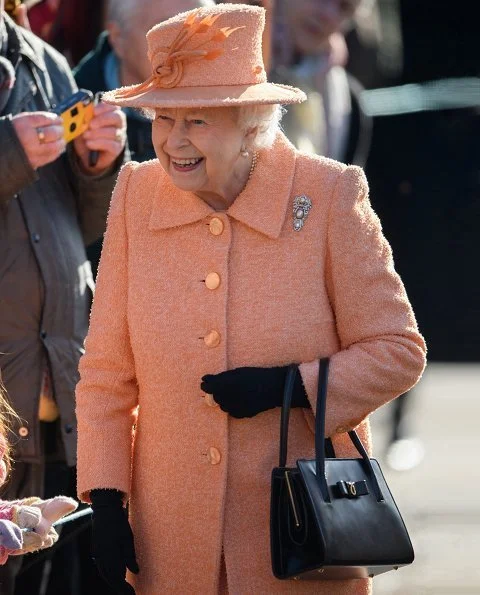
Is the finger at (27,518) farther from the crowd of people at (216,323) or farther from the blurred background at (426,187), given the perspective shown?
the blurred background at (426,187)

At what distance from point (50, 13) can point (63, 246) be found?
1.66 metres

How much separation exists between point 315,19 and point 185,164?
3.28 metres

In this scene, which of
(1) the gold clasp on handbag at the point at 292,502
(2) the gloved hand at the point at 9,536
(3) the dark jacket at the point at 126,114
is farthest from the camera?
(3) the dark jacket at the point at 126,114

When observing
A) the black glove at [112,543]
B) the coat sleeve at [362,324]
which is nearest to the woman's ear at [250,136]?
the coat sleeve at [362,324]

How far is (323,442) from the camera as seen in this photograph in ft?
12.2

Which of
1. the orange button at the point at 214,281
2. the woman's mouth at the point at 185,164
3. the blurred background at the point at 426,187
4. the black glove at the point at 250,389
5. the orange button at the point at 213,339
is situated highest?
the woman's mouth at the point at 185,164

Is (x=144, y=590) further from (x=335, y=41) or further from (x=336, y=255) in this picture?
(x=335, y=41)

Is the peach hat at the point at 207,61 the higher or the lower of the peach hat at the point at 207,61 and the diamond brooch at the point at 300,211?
the higher

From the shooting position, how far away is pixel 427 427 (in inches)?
372

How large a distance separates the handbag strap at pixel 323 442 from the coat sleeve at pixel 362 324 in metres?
0.02

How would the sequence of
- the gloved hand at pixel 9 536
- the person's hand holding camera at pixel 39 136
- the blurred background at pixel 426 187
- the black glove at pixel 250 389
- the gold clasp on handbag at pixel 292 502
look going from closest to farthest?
1. the gloved hand at pixel 9 536
2. the gold clasp on handbag at pixel 292 502
3. the black glove at pixel 250 389
4. the person's hand holding camera at pixel 39 136
5. the blurred background at pixel 426 187

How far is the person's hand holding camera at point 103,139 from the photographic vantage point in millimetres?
4910

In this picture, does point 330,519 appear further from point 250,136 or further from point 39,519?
point 250,136

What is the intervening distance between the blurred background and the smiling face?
3232 mm
